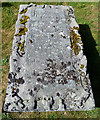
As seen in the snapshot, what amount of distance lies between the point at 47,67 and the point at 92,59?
2757 mm

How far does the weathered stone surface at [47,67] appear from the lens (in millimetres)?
3627

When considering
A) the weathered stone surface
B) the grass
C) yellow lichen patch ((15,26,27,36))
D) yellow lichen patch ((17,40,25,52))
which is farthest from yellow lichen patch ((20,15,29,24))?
the grass

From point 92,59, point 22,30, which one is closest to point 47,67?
point 22,30

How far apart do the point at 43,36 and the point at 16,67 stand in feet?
4.34

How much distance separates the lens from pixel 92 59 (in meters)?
6.18

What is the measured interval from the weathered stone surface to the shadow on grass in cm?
167

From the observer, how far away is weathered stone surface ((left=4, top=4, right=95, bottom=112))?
363 centimetres

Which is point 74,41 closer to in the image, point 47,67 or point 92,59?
point 47,67

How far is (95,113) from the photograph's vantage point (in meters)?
5.02

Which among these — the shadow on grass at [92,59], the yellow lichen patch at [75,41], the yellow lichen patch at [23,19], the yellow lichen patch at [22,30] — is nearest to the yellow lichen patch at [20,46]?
the yellow lichen patch at [22,30]

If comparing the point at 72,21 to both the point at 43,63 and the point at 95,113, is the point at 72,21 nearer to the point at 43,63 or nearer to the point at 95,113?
the point at 43,63

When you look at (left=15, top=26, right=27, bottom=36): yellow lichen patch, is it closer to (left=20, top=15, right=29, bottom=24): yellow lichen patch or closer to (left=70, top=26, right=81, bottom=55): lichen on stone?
(left=20, top=15, right=29, bottom=24): yellow lichen patch

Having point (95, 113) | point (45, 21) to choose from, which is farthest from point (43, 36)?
point (95, 113)

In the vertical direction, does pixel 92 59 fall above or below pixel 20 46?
below
